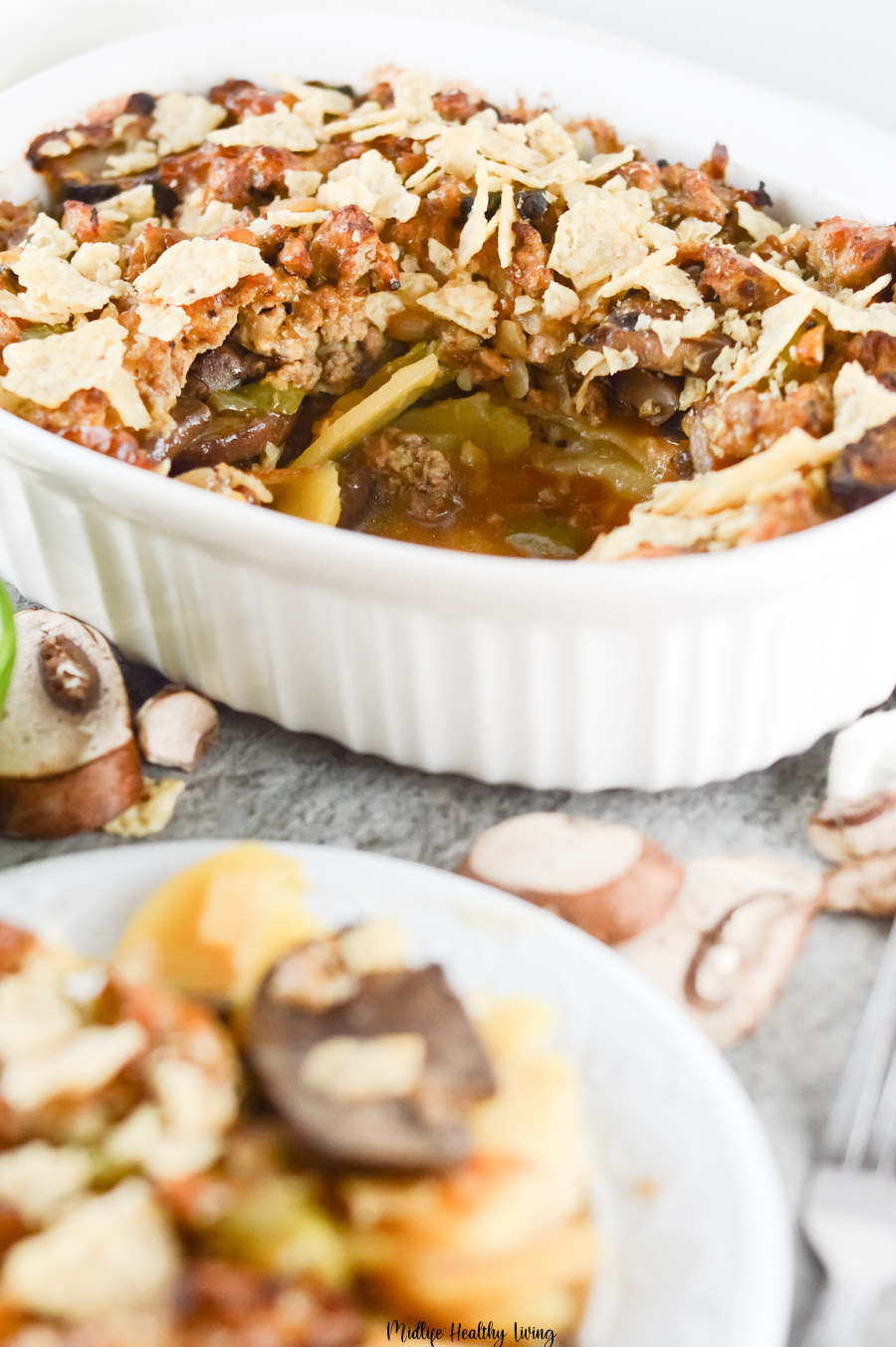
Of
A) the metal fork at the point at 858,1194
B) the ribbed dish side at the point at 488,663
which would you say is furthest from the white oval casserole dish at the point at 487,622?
the metal fork at the point at 858,1194

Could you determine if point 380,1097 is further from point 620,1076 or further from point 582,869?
point 582,869

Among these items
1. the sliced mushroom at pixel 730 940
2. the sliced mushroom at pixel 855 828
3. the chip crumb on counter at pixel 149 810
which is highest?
the chip crumb on counter at pixel 149 810

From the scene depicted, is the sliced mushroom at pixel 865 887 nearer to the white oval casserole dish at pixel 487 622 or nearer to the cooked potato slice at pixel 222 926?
the white oval casserole dish at pixel 487 622

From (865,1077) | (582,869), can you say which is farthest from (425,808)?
(865,1077)

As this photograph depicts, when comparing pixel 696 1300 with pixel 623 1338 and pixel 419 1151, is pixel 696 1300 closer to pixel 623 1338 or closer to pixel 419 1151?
pixel 623 1338

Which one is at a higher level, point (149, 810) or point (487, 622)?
point (487, 622)

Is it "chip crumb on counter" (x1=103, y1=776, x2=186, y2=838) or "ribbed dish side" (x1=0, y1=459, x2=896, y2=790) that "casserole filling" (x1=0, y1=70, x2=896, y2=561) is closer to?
"ribbed dish side" (x1=0, y1=459, x2=896, y2=790)

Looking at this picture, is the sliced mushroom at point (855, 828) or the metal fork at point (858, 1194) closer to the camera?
the metal fork at point (858, 1194)
